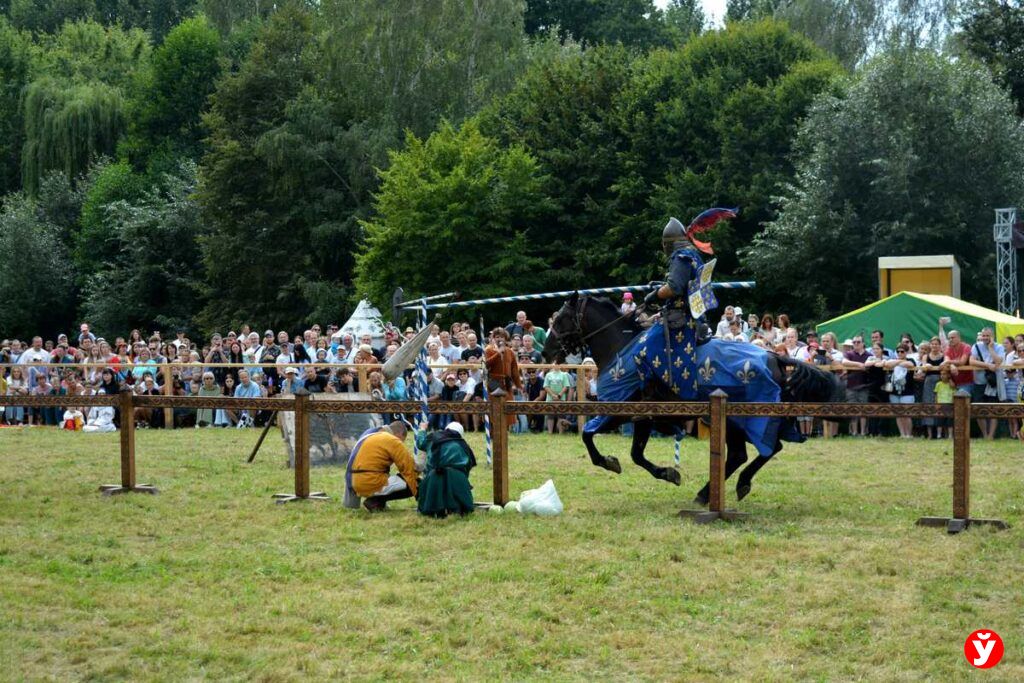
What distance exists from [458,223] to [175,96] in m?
26.7

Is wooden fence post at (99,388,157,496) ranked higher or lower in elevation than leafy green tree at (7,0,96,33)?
lower

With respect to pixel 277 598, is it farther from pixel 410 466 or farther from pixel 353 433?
pixel 353 433

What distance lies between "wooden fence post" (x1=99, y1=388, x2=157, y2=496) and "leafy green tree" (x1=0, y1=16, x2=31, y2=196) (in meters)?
50.1

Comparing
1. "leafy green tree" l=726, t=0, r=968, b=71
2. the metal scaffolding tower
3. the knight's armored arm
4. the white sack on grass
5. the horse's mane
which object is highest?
"leafy green tree" l=726, t=0, r=968, b=71

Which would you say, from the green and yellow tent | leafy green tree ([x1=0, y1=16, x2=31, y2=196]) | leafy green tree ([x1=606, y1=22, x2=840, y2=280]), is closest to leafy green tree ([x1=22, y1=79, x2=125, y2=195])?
leafy green tree ([x1=0, y1=16, x2=31, y2=196])

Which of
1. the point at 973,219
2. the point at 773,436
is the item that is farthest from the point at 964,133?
the point at 773,436

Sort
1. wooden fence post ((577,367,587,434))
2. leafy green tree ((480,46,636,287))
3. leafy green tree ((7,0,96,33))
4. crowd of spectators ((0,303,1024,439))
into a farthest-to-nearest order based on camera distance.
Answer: leafy green tree ((7,0,96,33))
leafy green tree ((480,46,636,287))
wooden fence post ((577,367,587,434))
crowd of spectators ((0,303,1024,439))

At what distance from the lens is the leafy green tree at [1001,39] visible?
41.2 m

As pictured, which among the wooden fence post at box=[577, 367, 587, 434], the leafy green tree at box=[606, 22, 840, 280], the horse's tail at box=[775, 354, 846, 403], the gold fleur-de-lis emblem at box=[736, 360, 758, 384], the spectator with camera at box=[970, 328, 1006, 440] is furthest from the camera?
the leafy green tree at box=[606, 22, 840, 280]

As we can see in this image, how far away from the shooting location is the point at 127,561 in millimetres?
10477

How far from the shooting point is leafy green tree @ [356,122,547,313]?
1481 inches

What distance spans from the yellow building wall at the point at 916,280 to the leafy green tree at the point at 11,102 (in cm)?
4497

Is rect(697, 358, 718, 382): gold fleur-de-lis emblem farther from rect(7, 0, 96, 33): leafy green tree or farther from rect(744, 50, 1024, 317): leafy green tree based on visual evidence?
rect(7, 0, 96, 33): leafy green tree

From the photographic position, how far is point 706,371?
12805 mm
